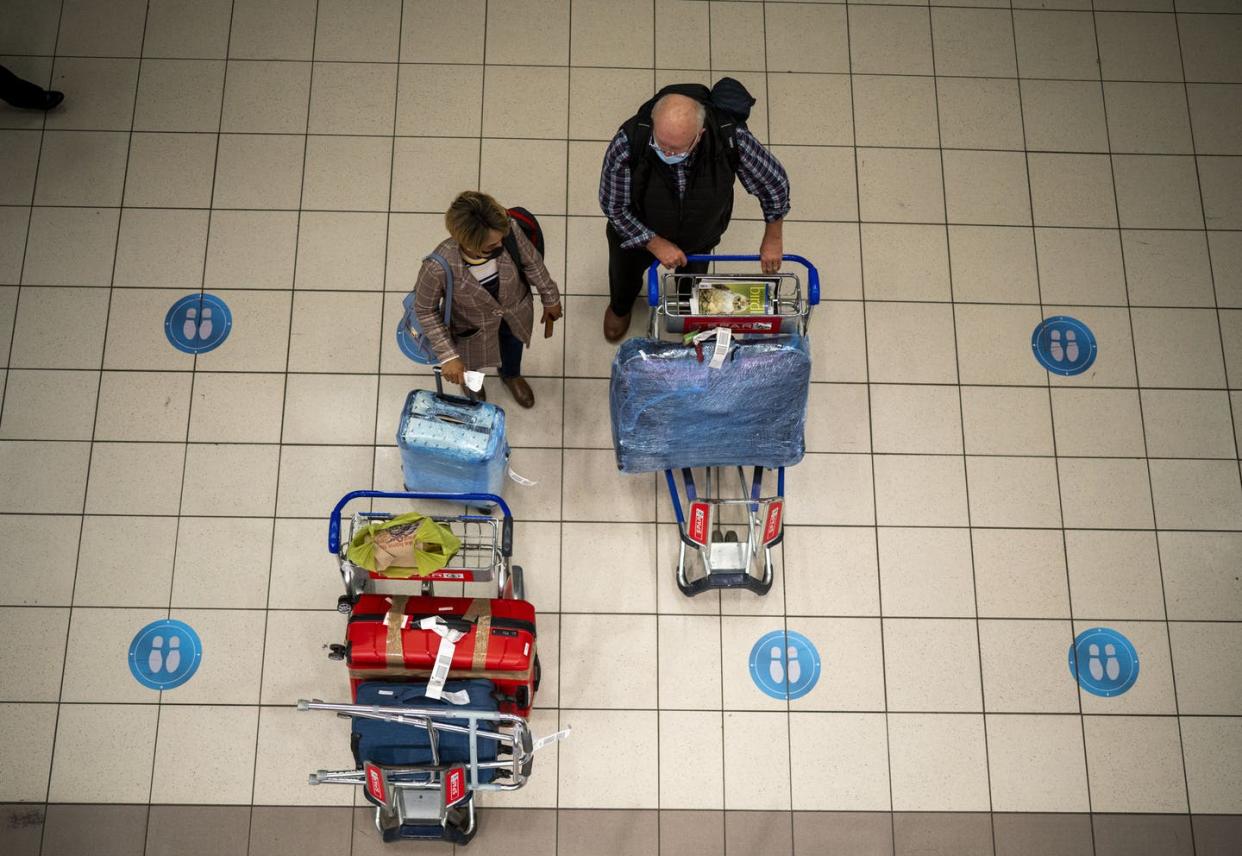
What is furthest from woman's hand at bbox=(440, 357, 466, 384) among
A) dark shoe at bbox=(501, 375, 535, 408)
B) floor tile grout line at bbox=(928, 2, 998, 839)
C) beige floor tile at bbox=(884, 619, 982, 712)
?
floor tile grout line at bbox=(928, 2, 998, 839)

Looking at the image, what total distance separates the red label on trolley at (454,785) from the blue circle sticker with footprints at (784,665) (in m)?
1.47

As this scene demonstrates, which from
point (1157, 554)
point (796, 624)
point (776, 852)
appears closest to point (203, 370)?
point (796, 624)

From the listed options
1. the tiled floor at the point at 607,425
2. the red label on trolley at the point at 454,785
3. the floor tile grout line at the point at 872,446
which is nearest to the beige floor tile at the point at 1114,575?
the tiled floor at the point at 607,425

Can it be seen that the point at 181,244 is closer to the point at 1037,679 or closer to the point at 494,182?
the point at 494,182

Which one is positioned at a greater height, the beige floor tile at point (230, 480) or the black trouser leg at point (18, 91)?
the black trouser leg at point (18, 91)

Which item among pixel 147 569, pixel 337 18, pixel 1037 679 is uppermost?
pixel 337 18

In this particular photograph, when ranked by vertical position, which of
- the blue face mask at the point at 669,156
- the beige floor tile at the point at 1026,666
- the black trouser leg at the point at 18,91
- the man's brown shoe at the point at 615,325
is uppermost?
the black trouser leg at the point at 18,91

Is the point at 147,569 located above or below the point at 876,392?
below

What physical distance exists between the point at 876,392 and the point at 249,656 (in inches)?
130

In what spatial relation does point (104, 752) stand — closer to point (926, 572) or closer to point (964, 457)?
point (926, 572)

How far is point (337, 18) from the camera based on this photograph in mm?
5203

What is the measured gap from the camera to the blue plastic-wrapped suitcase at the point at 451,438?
149 inches

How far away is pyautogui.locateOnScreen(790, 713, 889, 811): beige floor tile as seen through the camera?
4.09 meters

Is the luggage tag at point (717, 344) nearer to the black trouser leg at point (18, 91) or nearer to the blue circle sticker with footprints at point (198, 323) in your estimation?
the blue circle sticker with footprints at point (198, 323)
